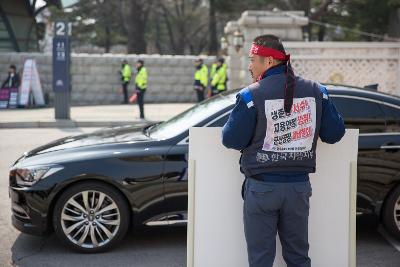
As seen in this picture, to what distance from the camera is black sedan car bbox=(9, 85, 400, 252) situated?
16.8 ft

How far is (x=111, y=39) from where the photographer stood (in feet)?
159

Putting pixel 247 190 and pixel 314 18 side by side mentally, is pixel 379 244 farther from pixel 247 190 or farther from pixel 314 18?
pixel 314 18

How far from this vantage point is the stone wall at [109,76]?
23531mm

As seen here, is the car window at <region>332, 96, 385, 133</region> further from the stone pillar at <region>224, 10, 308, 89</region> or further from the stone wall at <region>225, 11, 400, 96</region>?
the stone pillar at <region>224, 10, 308, 89</region>

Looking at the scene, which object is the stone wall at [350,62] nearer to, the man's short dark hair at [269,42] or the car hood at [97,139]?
the car hood at [97,139]

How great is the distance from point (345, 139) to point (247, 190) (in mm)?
686

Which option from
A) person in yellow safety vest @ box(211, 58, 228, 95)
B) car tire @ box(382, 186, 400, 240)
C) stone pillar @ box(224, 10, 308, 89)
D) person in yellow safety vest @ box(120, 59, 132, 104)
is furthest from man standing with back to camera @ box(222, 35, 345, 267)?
person in yellow safety vest @ box(120, 59, 132, 104)

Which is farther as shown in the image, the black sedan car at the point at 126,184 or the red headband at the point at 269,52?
Answer: the black sedan car at the point at 126,184

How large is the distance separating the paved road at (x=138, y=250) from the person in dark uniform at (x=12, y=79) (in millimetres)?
15652

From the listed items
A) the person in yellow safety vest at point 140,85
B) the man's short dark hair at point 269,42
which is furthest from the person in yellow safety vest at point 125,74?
the man's short dark hair at point 269,42

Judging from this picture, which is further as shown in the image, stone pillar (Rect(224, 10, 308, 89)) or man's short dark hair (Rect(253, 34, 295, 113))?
stone pillar (Rect(224, 10, 308, 89))

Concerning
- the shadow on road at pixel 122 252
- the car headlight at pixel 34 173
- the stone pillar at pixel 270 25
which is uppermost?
the stone pillar at pixel 270 25

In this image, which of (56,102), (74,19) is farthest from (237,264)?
(74,19)

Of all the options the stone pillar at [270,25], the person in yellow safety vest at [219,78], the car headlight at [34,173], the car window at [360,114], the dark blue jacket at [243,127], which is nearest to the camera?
the dark blue jacket at [243,127]
